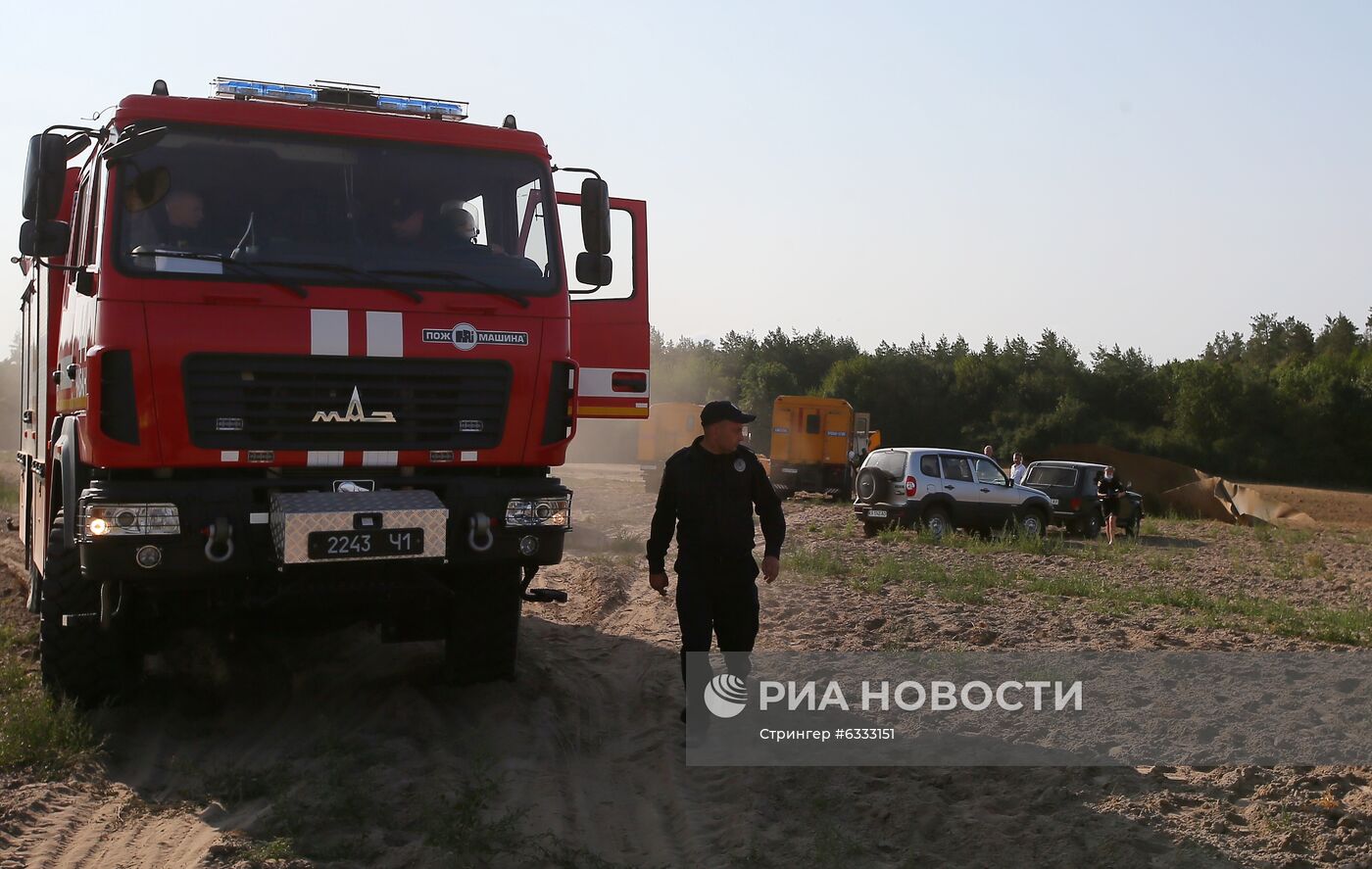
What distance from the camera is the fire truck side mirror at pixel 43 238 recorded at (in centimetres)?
650

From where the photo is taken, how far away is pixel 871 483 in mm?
21047

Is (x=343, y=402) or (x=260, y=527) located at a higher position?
(x=343, y=402)

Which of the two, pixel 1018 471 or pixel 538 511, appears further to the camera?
pixel 1018 471

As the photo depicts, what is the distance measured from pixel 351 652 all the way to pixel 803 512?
19.4 metres

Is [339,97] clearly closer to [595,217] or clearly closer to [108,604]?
[595,217]

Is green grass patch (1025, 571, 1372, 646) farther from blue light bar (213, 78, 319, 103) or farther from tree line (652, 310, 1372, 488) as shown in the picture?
tree line (652, 310, 1372, 488)

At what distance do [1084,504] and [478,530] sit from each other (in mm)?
19317

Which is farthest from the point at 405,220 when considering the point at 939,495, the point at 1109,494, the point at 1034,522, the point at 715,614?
the point at 1109,494

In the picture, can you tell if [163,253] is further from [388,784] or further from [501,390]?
[388,784]

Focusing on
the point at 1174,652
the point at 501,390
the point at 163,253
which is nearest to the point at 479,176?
the point at 501,390

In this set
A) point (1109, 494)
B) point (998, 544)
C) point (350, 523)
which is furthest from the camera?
point (1109, 494)

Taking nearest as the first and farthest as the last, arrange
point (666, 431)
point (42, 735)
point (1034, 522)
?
point (42, 735) < point (1034, 522) < point (666, 431)

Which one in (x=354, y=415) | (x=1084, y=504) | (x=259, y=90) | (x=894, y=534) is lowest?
(x=894, y=534)

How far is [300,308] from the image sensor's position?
6457 millimetres
